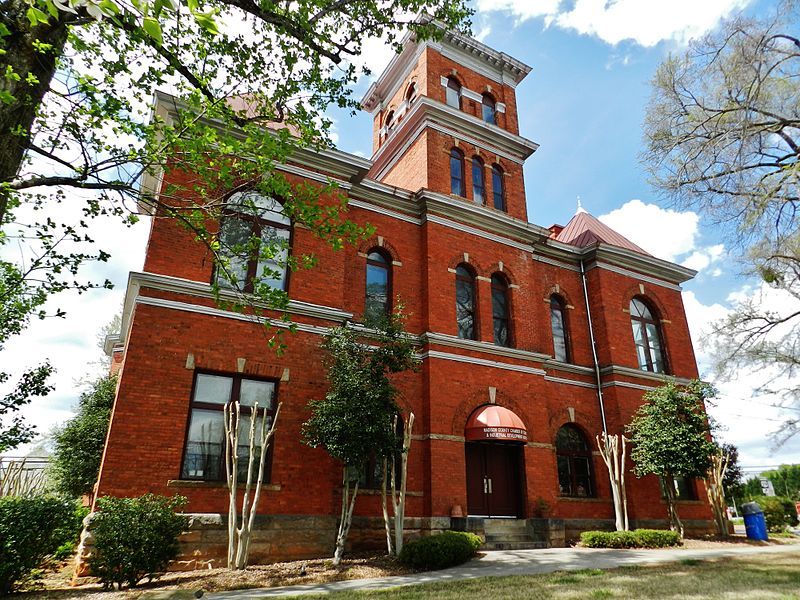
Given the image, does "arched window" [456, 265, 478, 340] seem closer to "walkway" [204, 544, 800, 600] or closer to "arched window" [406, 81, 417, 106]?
"walkway" [204, 544, 800, 600]

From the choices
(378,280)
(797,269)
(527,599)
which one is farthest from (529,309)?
(527,599)

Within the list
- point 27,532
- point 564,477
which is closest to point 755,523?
point 564,477

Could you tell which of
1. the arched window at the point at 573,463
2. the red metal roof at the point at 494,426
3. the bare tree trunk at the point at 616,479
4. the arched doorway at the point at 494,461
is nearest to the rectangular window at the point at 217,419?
the red metal roof at the point at 494,426

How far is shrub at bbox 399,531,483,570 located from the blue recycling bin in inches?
439

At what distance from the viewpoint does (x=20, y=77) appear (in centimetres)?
656

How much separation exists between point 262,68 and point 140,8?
8.84 m

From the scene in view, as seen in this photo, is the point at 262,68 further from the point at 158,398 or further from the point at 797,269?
the point at 797,269

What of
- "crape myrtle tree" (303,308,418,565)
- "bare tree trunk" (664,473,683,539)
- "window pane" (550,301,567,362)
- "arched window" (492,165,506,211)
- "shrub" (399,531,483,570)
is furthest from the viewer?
"window pane" (550,301,567,362)

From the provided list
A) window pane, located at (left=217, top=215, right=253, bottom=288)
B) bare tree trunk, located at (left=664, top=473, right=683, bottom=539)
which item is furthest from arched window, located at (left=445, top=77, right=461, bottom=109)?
bare tree trunk, located at (left=664, top=473, right=683, bottom=539)

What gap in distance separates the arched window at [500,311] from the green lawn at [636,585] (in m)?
8.39

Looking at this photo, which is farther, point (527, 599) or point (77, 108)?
point (77, 108)

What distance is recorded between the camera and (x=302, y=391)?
40.0 ft

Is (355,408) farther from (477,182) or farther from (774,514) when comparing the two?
(774,514)

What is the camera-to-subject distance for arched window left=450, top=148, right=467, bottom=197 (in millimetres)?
17812
